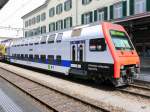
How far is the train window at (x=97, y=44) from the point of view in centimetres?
1120

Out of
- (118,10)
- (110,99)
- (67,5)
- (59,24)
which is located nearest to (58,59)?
(110,99)

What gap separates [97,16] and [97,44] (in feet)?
49.2

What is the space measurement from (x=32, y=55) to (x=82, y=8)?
12.2 meters

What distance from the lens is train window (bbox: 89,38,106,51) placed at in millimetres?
11196

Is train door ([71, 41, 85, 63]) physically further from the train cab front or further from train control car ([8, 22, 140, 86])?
the train cab front

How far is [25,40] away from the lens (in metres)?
21.8

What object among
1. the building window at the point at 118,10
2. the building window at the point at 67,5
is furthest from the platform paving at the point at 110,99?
the building window at the point at 67,5

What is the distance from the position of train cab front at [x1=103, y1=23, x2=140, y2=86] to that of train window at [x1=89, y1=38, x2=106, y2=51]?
1.12 ft

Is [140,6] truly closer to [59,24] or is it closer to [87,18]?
[87,18]

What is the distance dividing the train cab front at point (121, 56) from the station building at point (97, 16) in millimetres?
3405

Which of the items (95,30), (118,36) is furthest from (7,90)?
(118,36)

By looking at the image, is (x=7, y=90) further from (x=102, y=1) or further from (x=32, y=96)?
(x=102, y=1)

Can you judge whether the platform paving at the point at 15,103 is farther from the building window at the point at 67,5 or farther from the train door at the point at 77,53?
the building window at the point at 67,5

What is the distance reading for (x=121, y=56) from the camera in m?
10.9
